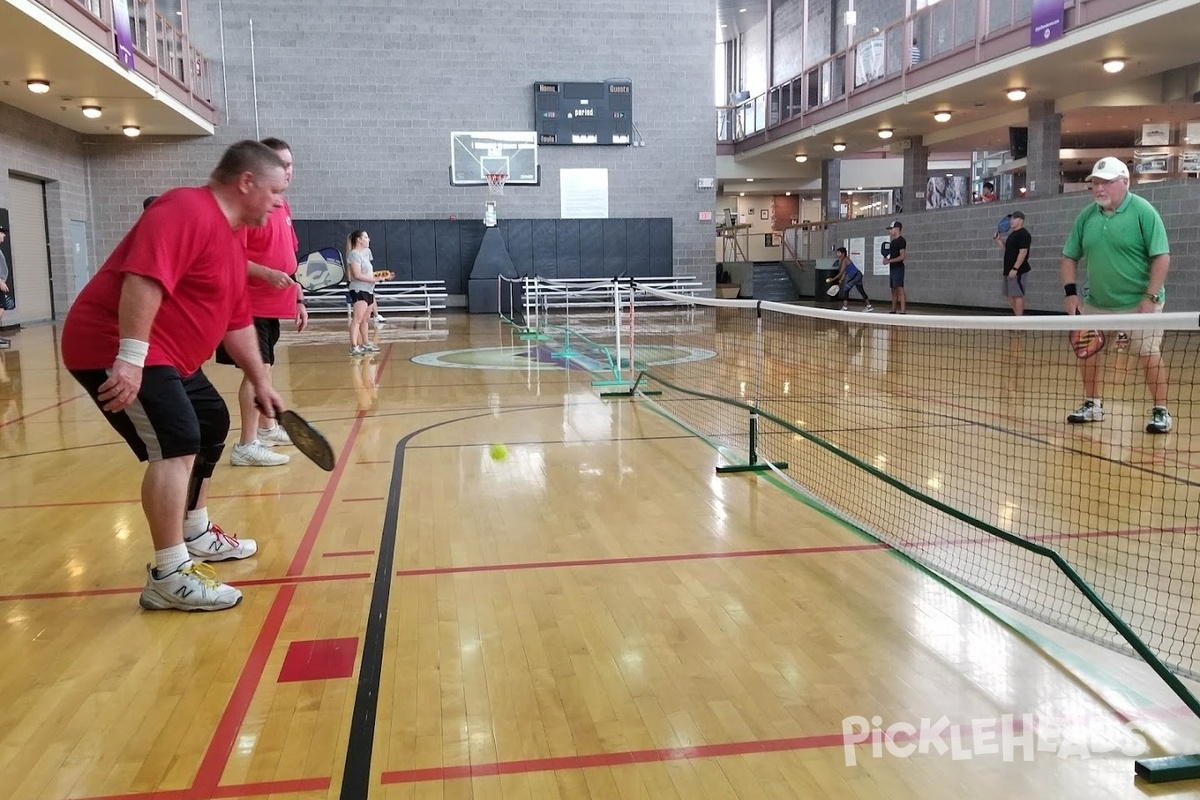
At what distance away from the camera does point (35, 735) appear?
2549 millimetres

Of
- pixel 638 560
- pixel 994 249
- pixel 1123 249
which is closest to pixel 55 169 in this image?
pixel 994 249

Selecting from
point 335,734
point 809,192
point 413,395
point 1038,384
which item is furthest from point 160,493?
point 809,192

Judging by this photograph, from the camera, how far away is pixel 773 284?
2672cm

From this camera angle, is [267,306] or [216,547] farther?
[267,306]

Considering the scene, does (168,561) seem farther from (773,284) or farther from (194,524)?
(773,284)

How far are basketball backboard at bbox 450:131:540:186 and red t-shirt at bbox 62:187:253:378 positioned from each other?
68.2ft

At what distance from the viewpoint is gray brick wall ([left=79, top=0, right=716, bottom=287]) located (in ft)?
73.2

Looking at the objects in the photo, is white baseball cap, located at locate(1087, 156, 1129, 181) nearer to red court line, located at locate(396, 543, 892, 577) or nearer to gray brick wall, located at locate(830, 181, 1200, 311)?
red court line, located at locate(396, 543, 892, 577)

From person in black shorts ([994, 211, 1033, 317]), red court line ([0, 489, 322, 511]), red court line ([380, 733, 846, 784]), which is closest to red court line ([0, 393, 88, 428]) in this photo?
red court line ([0, 489, 322, 511])

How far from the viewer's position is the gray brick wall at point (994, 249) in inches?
529

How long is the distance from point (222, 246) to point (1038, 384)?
8.19m

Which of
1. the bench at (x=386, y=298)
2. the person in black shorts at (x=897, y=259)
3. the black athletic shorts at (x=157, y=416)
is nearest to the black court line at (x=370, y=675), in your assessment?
the black athletic shorts at (x=157, y=416)

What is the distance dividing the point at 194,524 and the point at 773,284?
78.7 ft

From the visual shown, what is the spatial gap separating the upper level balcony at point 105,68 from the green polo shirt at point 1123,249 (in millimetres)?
12176
